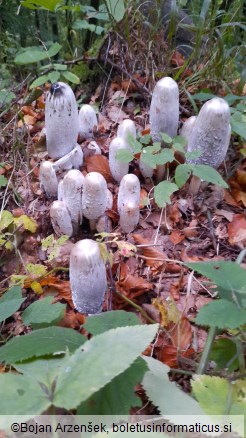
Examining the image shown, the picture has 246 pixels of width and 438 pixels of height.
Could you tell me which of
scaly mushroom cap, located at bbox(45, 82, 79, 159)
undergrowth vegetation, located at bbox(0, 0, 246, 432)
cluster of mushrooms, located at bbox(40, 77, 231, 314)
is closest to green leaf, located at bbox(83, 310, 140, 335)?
undergrowth vegetation, located at bbox(0, 0, 246, 432)

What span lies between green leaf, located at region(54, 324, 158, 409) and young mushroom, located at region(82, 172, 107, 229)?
0.96 meters

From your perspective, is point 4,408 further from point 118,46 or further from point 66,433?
point 118,46

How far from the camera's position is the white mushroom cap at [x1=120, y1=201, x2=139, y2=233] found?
1932 mm

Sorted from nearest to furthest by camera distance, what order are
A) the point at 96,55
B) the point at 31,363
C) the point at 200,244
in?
the point at 31,363, the point at 200,244, the point at 96,55

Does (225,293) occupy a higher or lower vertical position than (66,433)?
higher

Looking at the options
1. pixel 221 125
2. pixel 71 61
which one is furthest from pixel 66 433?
pixel 71 61

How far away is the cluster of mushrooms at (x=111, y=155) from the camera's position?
182cm

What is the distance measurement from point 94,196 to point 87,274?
51 cm

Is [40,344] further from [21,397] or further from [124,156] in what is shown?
[124,156]

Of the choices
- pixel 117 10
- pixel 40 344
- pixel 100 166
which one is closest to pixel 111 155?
pixel 100 166

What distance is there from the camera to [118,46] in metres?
2.68

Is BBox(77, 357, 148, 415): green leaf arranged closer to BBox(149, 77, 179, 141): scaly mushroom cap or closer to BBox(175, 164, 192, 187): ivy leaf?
BBox(175, 164, 192, 187): ivy leaf

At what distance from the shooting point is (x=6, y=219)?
2148 millimetres

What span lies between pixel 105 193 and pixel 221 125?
60 centimetres
